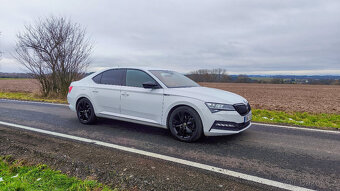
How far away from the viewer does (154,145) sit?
394cm

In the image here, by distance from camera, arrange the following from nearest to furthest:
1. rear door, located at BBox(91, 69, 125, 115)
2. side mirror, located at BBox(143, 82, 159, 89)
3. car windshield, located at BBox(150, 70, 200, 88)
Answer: side mirror, located at BBox(143, 82, 159, 89) < car windshield, located at BBox(150, 70, 200, 88) < rear door, located at BBox(91, 69, 125, 115)

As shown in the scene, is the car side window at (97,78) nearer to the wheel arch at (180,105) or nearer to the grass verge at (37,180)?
the wheel arch at (180,105)

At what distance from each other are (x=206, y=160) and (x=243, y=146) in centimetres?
109

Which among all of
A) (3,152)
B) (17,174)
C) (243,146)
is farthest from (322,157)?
(3,152)

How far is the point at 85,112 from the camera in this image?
559 centimetres

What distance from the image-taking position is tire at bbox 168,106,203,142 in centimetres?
395

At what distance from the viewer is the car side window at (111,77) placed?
505cm

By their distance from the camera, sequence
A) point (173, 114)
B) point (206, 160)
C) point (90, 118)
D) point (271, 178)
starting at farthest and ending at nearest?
point (90, 118) → point (173, 114) → point (206, 160) → point (271, 178)

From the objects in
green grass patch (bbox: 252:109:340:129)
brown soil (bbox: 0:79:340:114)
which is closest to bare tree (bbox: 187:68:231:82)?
brown soil (bbox: 0:79:340:114)

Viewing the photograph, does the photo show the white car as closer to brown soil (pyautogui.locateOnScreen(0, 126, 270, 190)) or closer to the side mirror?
the side mirror

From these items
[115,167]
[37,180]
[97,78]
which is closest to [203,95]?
[115,167]

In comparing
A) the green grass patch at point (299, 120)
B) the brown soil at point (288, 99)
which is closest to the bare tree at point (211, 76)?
the brown soil at point (288, 99)

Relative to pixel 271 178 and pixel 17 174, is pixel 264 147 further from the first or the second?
pixel 17 174

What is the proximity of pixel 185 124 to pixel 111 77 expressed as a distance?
2407 mm
